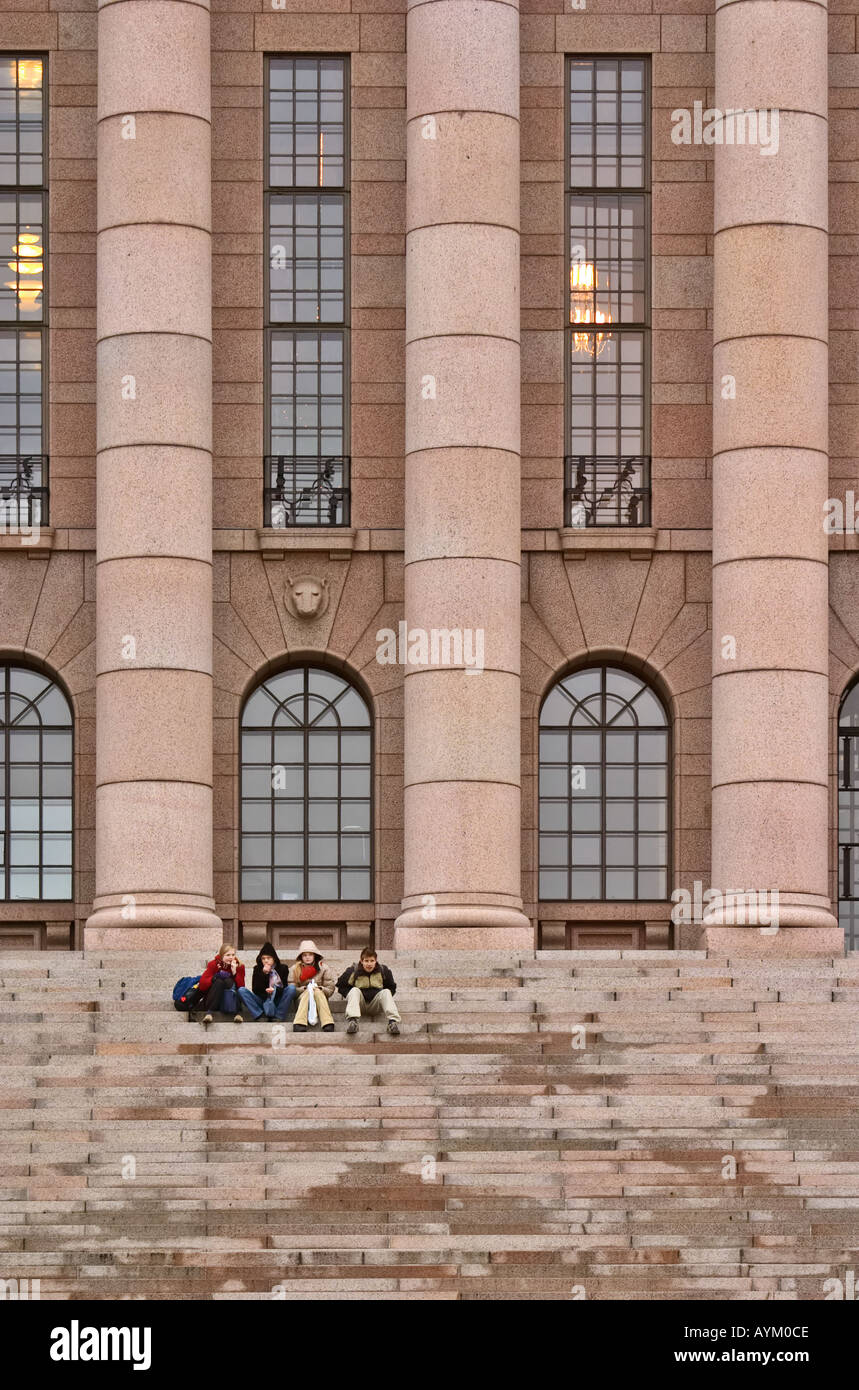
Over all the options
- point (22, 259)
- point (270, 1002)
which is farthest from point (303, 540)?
point (270, 1002)

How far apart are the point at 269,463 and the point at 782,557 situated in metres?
8.52

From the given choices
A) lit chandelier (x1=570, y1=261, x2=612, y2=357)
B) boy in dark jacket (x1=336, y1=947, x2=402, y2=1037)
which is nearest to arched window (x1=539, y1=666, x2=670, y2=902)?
lit chandelier (x1=570, y1=261, x2=612, y2=357)

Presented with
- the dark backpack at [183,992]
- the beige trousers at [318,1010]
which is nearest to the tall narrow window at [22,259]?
the dark backpack at [183,992]

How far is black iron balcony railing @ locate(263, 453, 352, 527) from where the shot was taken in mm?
51562

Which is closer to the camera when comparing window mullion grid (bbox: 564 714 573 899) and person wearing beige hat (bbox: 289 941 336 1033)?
person wearing beige hat (bbox: 289 941 336 1033)

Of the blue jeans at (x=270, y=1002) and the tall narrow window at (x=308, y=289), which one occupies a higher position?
the tall narrow window at (x=308, y=289)

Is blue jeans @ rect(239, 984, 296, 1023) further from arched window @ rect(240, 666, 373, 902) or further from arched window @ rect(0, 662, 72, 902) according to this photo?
arched window @ rect(0, 662, 72, 902)

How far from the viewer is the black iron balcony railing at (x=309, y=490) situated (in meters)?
51.6

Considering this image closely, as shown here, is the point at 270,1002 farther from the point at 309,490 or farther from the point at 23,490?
the point at 23,490

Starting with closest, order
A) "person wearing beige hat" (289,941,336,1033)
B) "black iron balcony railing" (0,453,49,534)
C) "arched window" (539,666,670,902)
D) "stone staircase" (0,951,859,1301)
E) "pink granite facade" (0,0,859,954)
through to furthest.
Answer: "stone staircase" (0,951,859,1301) < "person wearing beige hat" (289,941,336,1033) < "pink granite facade" (0,0,859,954) < "arched window" (539,666,670,902) < "black iron balcony railing" (0,453,49,534)

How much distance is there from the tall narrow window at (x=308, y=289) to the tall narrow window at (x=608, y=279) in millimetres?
3702

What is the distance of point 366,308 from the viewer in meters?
51.5

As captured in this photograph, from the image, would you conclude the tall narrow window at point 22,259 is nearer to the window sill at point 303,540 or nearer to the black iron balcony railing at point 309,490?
the black iron balcony railing at point 309,490

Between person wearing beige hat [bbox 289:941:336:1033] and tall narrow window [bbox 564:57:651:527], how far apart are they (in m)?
11.0
